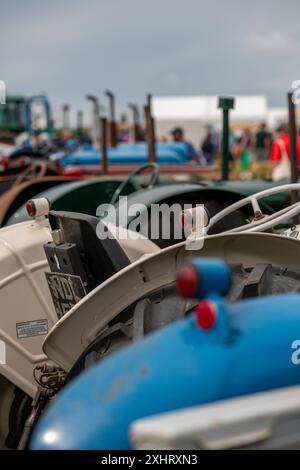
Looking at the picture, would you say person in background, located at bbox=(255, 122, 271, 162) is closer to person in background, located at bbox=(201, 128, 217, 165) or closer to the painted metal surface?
person in background, located at bbox=(201, 128, 217, 165)

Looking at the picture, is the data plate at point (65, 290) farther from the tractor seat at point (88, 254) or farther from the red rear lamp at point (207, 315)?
the red rear lamp at point (207, 315)

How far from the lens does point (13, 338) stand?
2.90 metres

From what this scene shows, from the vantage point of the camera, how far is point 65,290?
102 inches

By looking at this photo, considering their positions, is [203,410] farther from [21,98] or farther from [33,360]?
[21,98]

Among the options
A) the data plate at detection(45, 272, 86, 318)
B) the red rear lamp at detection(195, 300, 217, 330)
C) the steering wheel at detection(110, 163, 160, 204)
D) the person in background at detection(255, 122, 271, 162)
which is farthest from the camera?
the person in background at detection(255, 122, 271, 162)

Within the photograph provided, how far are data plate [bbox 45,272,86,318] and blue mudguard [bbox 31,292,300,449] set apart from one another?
954 mm

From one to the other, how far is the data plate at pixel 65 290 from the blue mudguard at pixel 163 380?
954 mm

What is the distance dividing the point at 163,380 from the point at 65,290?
1.15m

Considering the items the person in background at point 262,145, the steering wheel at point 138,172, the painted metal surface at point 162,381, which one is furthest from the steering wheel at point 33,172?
the person in background at point 262,145

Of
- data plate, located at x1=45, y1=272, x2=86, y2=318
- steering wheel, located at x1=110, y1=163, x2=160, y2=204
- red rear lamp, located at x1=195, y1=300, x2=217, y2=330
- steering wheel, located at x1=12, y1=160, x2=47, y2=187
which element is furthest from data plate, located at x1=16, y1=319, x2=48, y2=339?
steering wheel, located at x1=12, y1=160, x2=47, y2=187

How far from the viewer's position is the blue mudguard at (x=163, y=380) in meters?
1.48

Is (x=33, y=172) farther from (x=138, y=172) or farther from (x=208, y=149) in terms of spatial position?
(x=208, y=149)

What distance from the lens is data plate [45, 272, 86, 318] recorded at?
251cm

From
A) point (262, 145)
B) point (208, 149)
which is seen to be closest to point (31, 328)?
point (262, 145)
